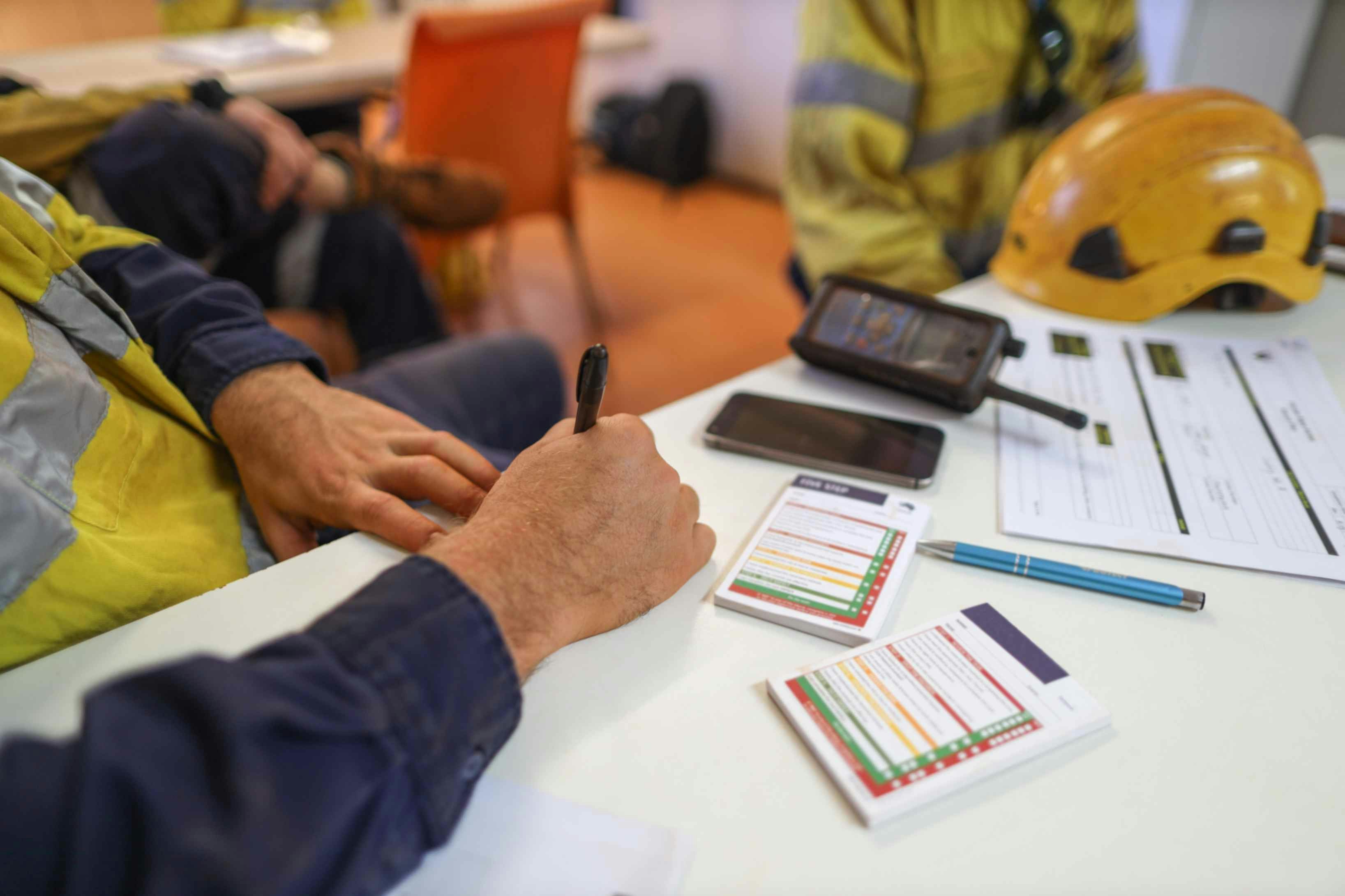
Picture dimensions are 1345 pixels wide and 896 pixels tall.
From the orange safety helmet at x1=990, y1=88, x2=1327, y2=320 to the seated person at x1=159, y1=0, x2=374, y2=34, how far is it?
284 centimetres

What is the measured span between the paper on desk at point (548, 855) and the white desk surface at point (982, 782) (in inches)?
0.4

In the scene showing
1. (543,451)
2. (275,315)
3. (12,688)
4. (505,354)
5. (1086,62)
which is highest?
(1086,62)

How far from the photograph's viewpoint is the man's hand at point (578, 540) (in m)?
0.49

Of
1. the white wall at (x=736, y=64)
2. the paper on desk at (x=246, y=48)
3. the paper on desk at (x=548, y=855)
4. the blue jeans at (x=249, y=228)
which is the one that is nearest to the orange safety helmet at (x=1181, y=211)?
the paper on desk at (x=548, y=855)

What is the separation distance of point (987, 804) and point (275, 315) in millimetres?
1592

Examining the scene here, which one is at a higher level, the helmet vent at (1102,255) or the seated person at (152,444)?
the helmet vent at (1102,255)

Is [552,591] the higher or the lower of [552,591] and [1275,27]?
the lower

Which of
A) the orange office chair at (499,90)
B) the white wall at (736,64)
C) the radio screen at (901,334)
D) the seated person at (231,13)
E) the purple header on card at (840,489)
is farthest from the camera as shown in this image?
the white wall at (736,64)

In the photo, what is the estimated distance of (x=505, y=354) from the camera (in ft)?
3.76

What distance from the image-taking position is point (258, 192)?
1296 mm

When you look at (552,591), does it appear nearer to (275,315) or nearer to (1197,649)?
(1197,649)

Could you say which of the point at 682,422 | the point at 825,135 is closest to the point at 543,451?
the point at 682,422

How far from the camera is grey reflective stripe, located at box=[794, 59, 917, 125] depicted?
1311 mm

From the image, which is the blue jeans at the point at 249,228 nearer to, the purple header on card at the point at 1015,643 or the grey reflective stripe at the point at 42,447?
the grey reflective stripe at the point at 42,447
